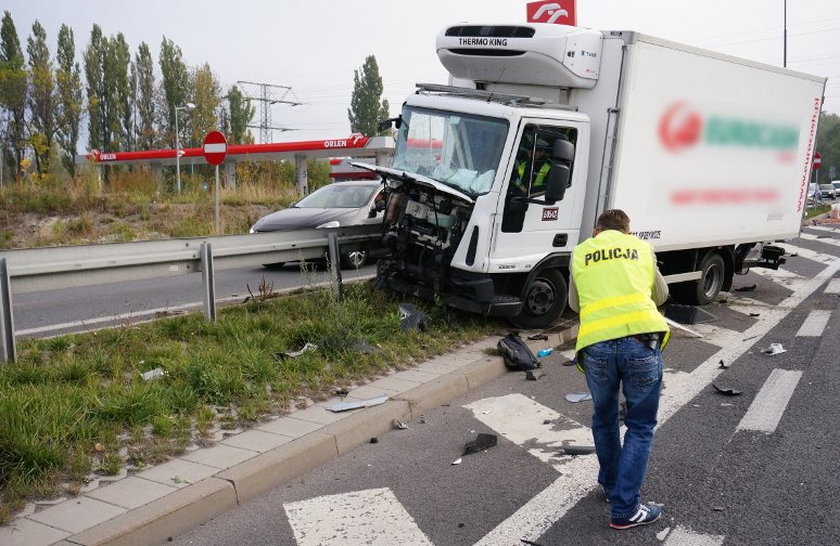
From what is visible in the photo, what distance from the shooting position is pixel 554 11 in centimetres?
1319

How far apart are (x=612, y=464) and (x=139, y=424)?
301 centimetres

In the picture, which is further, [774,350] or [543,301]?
[543,301]

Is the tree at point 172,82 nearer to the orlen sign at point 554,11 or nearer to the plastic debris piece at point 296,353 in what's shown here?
the orlen sign at point 554,11

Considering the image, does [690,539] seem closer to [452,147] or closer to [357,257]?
[452,147]

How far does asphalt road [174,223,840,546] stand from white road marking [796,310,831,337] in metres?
1.91

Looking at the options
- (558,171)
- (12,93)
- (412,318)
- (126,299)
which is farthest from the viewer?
(12,93)

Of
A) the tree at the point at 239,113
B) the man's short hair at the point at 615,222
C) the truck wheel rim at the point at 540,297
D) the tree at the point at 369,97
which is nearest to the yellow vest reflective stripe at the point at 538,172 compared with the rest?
the truck wheel rim at the point at 540,297

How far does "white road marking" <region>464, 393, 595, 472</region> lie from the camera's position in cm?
541

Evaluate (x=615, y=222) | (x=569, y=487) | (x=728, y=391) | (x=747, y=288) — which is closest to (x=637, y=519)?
(x=569, y=487)

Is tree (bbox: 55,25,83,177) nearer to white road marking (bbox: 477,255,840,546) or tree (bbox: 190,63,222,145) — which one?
tree (bbox: 190,63,222,145)

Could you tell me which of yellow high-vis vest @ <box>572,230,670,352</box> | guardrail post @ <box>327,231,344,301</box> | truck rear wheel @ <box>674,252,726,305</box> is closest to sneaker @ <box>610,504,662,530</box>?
yellow high-vis vest @ <box>572,230,670,352</box>

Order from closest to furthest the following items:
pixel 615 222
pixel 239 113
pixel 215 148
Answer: pixel 615 222, pixel 215 148, pixel 239 113

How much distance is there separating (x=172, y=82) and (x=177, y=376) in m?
55.5

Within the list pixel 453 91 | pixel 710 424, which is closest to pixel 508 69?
pixel 453 91
